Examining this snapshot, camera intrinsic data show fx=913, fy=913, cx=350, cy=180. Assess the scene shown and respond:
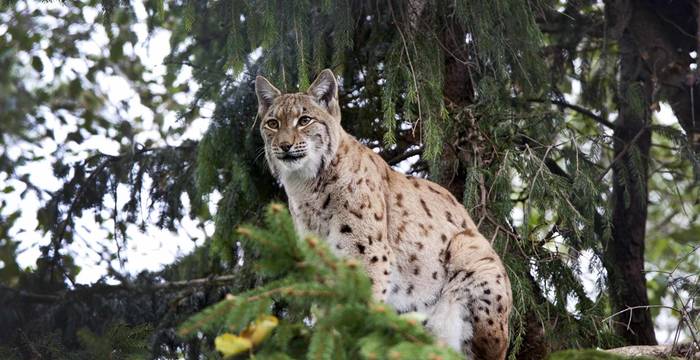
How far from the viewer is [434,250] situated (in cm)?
738

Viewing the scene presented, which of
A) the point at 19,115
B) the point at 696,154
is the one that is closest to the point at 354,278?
the point at 696,154

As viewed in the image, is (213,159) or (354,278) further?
(213,159)

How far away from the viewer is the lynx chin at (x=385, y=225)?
272 inches

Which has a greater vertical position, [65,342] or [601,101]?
[601,101]

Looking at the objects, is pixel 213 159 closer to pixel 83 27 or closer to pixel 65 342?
pixel 65 342

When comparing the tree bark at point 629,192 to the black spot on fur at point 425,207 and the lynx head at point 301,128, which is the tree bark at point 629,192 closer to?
the black spot on fur at point 425,207

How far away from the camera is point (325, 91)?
24.4 feet

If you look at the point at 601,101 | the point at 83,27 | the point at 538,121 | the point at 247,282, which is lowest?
the point at 247,282

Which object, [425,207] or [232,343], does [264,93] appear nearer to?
[425,207]

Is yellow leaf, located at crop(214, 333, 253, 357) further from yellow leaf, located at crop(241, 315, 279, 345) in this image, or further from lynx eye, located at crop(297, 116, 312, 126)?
lynx eye, located at crop(297, 116, 312, 126)

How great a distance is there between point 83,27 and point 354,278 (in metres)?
10.7

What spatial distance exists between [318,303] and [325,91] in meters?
3.84

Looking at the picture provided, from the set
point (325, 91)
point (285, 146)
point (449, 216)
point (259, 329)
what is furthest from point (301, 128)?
point (259, 329)

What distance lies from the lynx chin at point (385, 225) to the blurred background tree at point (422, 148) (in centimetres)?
42
